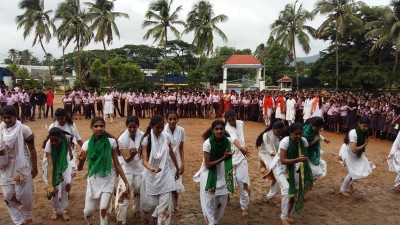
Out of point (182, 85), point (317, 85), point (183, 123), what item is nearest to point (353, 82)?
point (317, 85)

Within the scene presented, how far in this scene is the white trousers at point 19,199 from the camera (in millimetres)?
4602

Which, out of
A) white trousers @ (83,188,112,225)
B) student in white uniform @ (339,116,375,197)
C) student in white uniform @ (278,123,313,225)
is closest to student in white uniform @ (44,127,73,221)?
white trousers @ (83,188,112,225)

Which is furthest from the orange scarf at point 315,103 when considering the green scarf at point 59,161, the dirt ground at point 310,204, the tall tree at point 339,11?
the tall tree at point 339,11

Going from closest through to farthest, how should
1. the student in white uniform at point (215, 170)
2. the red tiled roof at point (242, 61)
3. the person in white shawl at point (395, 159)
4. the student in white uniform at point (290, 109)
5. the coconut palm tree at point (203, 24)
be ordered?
the student in white uniform at point (215, 170) → the person in white shawl at point (395, 159) → the student in white uniform at point (290, 109) → the coconut palm tree at point (203, 24) → the red tiled roof at point (242, 61)

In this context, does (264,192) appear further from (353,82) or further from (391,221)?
(353,82)

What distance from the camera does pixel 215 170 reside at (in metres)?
4.86

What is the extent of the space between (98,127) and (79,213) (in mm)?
2068

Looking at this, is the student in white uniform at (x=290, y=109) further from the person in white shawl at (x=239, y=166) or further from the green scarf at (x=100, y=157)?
the green scarf at (x=100, y=157)

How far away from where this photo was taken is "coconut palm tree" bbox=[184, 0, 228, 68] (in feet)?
102

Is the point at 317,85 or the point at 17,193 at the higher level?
the point at 317,85

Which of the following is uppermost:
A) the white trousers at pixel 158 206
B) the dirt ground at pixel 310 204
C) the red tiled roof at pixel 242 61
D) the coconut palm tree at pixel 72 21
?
the coconut palm tree at pixel 72 21

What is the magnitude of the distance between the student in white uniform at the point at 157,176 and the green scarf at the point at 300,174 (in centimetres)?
173

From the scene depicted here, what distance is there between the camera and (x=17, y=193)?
181 inches

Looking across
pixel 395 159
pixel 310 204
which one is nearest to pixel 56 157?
pixel 310 204
